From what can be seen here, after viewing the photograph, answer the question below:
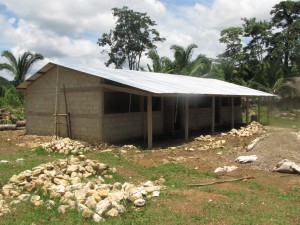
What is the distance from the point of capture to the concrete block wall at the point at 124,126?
14.9 m

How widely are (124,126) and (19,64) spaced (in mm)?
15522

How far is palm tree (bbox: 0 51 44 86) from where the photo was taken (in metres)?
27.2

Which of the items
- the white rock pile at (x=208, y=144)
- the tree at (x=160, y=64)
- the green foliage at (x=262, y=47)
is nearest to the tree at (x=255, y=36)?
the green foliage at (x=262, y=47)

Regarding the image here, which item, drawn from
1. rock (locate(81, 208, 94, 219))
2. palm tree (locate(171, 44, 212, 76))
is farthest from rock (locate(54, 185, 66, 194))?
palm tree (locate(171, 44, 212, 76))

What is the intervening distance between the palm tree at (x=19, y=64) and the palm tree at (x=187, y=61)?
1088 cm

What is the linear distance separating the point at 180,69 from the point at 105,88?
16293mm

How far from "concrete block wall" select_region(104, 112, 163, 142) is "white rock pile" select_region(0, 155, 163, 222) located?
6107 millimetres

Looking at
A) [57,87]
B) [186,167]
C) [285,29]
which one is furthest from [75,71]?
[285,29]

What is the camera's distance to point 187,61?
30188 mm

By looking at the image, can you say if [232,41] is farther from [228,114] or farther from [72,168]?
[72,168]

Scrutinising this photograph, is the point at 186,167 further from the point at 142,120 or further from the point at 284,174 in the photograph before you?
the point at 142,120

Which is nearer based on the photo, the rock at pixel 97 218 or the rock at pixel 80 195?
the rock at pixel 97 218

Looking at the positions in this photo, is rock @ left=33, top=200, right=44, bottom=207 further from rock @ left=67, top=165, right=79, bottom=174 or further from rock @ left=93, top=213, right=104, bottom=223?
rock @ left=67, top=165, right=79, bottom=174

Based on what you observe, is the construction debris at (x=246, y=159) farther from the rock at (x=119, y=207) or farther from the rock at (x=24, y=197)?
the rock at (x=24, y=197)
